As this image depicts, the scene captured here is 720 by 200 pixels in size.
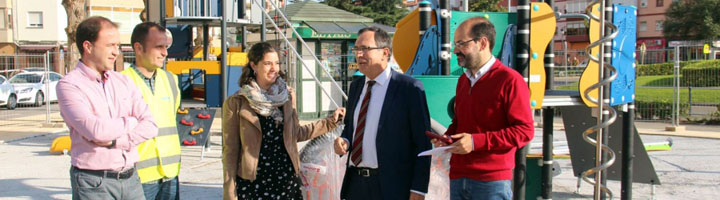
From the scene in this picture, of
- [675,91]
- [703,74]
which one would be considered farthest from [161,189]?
[703,74]

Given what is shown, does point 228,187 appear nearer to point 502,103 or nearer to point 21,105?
point 502,103

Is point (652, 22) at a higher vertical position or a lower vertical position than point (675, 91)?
higher

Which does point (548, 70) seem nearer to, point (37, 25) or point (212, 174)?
point (212, 174)

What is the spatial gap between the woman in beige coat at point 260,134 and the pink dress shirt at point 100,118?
707 mm

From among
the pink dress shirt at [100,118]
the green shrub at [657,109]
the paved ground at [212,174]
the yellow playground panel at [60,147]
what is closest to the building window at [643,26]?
the green shrub at [657,109]

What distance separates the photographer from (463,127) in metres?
3.21

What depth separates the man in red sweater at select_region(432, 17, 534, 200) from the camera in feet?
9.76

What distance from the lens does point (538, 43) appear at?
13.6 feet

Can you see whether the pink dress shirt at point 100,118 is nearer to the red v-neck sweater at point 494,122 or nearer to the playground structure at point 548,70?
the red v-neck sweater at point 494,122

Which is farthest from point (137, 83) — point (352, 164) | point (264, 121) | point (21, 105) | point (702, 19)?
point (702, 19)

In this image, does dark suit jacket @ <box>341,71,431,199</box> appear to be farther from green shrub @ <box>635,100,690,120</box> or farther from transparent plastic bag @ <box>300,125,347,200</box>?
green shrub @ <box>635,100,690,120</box>

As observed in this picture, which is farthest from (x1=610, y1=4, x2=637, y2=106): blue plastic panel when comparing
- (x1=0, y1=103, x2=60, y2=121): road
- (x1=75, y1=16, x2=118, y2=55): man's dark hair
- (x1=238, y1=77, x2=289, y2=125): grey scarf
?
(x1=0, y1=103, x2=60, y2=121): road

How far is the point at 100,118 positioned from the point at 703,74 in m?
18.9

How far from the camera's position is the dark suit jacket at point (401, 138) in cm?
326
